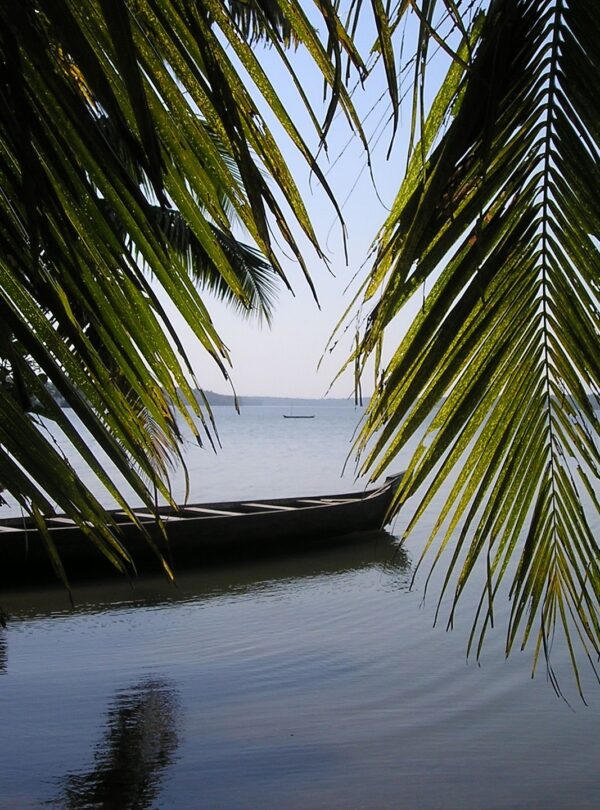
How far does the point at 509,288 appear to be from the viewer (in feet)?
3.15

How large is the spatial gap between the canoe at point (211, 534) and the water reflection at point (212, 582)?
21 centimetres

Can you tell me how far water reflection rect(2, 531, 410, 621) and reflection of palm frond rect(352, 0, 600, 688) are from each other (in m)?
8.54

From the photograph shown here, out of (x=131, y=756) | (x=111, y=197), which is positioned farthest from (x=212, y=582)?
(x=111, y=197)

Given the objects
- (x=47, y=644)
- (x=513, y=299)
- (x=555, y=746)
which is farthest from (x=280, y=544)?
(x=513, y=299)

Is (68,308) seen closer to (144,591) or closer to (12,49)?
(12,49)

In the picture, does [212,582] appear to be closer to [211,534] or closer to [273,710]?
[211,534]

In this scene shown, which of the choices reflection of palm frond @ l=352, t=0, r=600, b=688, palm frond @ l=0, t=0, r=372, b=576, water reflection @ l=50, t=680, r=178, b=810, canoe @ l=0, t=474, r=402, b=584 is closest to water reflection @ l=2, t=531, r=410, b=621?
canoe @ l=0, t=474, r=402, b=584

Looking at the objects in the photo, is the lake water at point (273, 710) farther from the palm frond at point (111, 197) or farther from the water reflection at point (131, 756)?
the palm frond at point (111, 197)

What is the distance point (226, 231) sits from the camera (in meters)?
0.63

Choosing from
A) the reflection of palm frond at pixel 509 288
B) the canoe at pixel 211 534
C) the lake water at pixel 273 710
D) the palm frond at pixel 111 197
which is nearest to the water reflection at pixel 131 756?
the lake water at pixel 273 710

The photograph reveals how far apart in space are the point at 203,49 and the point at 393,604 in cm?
1101

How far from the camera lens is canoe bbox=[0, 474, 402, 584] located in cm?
1037

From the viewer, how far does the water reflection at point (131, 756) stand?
17.9ft

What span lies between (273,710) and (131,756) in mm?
1227
